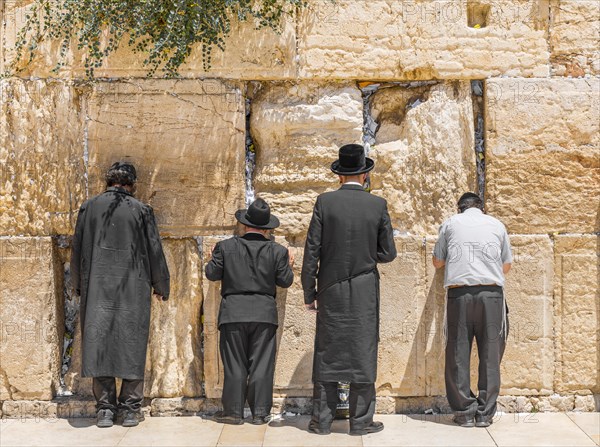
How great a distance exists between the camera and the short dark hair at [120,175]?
6.26 m

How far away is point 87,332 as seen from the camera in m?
6.05

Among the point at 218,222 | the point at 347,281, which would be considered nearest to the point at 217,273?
the point at 218,222

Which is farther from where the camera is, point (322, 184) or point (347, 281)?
point (322, 184)

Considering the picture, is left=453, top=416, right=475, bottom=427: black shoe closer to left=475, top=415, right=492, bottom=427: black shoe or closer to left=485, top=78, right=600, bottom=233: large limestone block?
left=475, top=415, right=492, bottom=427: black shoe

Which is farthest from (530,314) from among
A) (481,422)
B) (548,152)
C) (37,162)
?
(37,162)

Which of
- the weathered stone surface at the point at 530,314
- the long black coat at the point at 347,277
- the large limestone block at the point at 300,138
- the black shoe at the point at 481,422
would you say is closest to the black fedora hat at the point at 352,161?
the long black coat at the point at 347,277

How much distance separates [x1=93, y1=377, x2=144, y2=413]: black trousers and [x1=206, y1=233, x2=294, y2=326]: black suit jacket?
29.5 inches

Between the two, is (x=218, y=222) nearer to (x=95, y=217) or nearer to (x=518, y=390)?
(x=95, y=217)

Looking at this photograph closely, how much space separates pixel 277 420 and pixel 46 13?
Result: 335cm

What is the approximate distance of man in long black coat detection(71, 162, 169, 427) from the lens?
6059 millimetres

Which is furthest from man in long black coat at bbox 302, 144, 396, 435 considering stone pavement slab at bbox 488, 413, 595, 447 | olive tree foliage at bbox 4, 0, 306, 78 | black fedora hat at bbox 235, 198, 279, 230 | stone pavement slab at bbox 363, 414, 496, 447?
olive tree foliage at bbox 4, 0, 306, 78

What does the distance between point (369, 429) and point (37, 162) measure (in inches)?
120

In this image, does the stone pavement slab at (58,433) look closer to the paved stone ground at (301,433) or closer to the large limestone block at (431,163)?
the paved stone ground at (301,433)

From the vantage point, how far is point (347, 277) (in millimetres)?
5941
